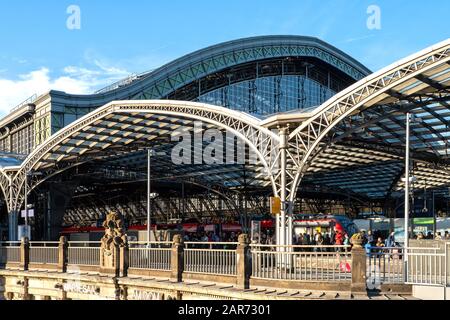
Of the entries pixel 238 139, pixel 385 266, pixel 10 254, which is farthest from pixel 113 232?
pixel 238 139

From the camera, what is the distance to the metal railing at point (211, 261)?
2042cm

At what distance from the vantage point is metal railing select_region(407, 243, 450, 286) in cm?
1664

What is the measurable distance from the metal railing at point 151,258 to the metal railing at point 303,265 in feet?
14.8

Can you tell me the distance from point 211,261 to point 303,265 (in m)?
3.50

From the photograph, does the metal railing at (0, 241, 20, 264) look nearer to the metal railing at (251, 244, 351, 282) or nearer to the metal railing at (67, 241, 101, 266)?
the metal railing at (67, 241, 101, 266)

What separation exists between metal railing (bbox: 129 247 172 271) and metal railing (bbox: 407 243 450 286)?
9329mm

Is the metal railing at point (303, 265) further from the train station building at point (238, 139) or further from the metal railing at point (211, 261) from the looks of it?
the train station building at point (238, 139)

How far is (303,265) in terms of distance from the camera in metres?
19.3

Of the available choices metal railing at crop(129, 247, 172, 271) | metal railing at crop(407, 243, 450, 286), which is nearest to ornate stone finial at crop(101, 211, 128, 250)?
metal railing at crop(129, 247, 172, 271)

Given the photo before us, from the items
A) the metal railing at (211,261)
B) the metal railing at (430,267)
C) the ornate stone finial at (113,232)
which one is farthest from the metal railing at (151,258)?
the metal railing at (430,267)

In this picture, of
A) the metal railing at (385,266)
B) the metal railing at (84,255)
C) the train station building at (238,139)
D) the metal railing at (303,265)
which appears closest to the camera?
the metal railing at (303,265)

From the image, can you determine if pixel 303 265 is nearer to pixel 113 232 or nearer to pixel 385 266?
pixel 385 266
